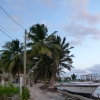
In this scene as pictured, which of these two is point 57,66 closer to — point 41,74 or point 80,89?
point 41,74

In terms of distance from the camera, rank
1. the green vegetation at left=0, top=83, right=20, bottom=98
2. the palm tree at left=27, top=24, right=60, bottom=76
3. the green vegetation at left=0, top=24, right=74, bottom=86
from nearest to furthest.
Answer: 1. the green vegetation at left=0, top=83, right=20, bottom=98
2. the palm tree at left=27, top=24, right=60, bottom=76
3. the green vegetation at left=0, top=24, right=74, bottom=86

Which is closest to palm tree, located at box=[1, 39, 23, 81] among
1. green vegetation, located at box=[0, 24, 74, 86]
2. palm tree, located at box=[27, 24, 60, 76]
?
green vegetation, located at box=[0, 24, 74, 86]


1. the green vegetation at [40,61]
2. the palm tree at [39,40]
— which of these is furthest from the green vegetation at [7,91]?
the green vegetation at [40,61]

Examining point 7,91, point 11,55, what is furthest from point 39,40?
point 7,91

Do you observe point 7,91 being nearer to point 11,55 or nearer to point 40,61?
point 40,61

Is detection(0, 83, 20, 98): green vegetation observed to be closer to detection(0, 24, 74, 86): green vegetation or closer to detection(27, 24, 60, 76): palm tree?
detection(27, 24, 60, 76): palm tree

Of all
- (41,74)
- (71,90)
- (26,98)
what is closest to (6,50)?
(41,74)

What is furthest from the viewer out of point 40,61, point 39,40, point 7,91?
point 40,61

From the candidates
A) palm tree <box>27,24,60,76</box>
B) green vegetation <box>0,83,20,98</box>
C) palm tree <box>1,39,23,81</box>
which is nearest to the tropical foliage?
palm tree <box>1,39,23,81</box>

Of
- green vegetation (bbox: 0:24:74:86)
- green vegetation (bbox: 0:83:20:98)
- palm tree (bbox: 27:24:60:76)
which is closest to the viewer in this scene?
green vegetation (bbox: 0:83:20:98)

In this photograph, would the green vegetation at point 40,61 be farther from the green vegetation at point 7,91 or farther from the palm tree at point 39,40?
the green vegetation at point 7,91

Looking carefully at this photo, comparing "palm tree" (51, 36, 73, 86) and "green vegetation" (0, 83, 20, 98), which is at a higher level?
"palm tree" (51, 36, 73, 86)

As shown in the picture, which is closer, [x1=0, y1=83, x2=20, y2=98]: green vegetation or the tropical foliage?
[x1=0, y1=83, x2=20, y2=98]: green vegetation

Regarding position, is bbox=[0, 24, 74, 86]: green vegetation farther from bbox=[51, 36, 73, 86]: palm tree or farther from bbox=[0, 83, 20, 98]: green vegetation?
bbox=[0, 83, 20, 98]: green vegetation
